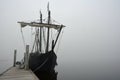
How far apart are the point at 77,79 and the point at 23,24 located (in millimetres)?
27189

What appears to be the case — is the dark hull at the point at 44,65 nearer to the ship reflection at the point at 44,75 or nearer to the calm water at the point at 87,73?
the ship reflection at the point at 44,75

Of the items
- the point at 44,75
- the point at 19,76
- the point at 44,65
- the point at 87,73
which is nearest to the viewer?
the point at 19,76

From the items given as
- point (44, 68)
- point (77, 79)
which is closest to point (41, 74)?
point (44, 68)

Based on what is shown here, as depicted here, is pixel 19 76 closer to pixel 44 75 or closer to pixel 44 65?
pixel 44 65

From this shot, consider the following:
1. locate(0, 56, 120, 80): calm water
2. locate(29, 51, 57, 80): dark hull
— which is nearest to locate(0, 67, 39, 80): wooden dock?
locate(29, 51, 57, 80): dark hull

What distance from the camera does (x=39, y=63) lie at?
Answer: 61.8ft

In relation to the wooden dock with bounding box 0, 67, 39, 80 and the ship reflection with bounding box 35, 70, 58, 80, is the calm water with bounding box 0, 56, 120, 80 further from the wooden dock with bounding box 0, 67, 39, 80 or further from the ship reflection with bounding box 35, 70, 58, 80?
the wooden dock with bounding box 0, 67, 39, 80

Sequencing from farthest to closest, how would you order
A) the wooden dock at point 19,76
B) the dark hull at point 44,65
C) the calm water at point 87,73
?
the calm water at point 87,73
the dark hull at point 44,65
the wooden dock at point 19,76

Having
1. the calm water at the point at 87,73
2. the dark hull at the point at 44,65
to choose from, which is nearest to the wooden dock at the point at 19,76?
the dark hull at the point at 44,65

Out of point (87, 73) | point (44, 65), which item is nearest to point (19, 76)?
point (44, 65)

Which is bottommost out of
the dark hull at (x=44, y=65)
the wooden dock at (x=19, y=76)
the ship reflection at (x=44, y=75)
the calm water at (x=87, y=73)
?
the calm water at (x=87, y=73)

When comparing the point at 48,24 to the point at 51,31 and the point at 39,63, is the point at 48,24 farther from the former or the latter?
the point at 39,63

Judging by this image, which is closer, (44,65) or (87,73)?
(44,65)

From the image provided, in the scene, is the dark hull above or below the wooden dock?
below
